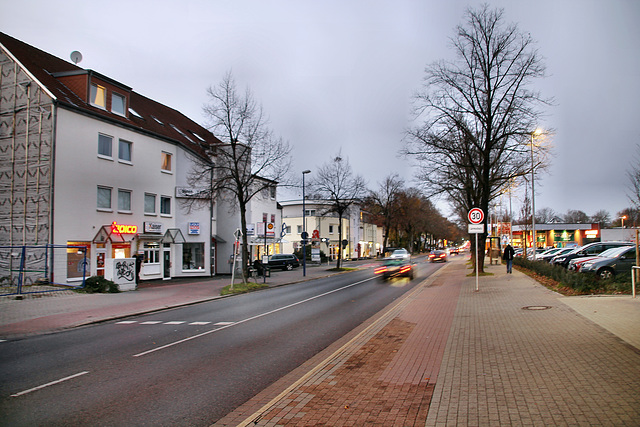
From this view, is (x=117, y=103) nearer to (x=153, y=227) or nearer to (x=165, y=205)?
(x=165, y=205)

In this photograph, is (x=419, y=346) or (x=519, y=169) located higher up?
(x=519, y=169)

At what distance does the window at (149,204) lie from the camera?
29219mm

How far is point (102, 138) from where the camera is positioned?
84.4ft

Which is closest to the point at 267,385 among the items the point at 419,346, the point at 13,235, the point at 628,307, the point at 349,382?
the point at 349,382

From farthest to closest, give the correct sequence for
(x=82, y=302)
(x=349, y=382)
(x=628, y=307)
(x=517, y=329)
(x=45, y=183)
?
(x=45, y=183)
(x=82, y=302)
(x=628, y=307)
(x=517, y=329)
(x=349, y=382)

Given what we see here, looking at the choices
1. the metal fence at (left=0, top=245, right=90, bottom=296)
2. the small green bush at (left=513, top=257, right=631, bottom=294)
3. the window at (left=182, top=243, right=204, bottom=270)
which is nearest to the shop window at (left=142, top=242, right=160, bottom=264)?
the window at (left=182, top=243, right=204, bottom=270)

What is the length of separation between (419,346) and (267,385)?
2.93m

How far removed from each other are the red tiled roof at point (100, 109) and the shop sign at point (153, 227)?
5.87m

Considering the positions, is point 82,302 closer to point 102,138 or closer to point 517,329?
point 102,138

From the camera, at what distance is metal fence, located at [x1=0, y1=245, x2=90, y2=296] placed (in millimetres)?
20656

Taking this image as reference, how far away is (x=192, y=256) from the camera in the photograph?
Result: 1309 inches

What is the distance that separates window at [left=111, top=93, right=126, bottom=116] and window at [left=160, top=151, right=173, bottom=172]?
3904mm

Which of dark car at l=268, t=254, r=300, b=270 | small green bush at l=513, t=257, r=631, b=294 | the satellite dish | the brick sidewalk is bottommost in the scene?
dark car at l=268, t=254, r=300, b=270

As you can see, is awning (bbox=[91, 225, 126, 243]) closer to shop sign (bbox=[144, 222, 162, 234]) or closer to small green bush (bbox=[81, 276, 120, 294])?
shop sign (bbox=[144, 222, 162, 234])
